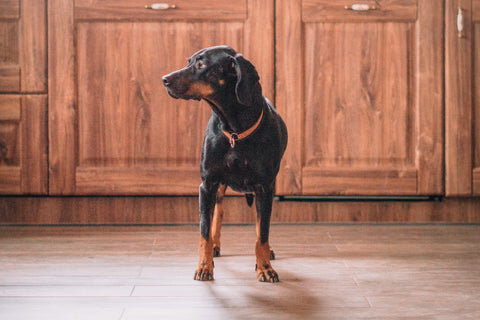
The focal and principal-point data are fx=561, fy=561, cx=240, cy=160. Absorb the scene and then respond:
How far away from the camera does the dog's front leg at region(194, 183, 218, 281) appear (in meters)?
1.55

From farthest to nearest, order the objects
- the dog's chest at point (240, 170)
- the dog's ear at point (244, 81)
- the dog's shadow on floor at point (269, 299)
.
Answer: the dog's chest at point (240, 170)
the dog's ear at point (244, 81)
the dog's shadow on floor at point (269, 299)

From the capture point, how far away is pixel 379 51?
238 cm

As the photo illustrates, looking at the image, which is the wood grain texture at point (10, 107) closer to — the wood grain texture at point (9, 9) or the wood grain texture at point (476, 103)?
the wood grain texture at point (9, 9)

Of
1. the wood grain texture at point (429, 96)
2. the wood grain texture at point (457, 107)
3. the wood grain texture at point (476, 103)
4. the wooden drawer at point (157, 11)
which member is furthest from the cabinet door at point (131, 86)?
the wood grain texture at point (476, 103)

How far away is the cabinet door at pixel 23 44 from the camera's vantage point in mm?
2359

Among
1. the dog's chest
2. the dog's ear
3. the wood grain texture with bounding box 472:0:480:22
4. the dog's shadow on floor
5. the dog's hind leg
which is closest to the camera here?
the dog's shadow on floor

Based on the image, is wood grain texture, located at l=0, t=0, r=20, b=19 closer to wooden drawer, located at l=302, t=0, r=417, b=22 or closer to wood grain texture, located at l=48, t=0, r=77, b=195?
wood grain texture, located at l=48, t=0, r=77, b=195

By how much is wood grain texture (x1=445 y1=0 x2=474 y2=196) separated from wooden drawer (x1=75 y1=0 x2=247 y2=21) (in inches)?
34.7

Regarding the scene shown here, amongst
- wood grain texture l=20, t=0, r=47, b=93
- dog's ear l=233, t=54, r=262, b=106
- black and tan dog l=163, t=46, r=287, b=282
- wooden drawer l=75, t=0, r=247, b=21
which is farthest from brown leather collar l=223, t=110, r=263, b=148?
wood grain texture l=20, t=0, r=47, b=93

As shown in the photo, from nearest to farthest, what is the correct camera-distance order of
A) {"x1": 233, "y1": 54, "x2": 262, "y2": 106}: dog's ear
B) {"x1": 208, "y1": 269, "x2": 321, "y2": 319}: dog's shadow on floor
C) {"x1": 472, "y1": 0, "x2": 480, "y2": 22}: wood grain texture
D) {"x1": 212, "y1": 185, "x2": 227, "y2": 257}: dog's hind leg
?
{"x1": 208, "y1": 269, "x2": 321, "y2": 319}: dog's shadow on floor, {"x1": 233, "y1": 54, "x2": 262, "y2": 106}: dog's ear, {"x1": 212, "y1": 185, "x2": 227, "y2": 257}: dog's hind leg, {"x1": 472, "y1": 0, "x2": 480, "y2": 22}: wood grain texture

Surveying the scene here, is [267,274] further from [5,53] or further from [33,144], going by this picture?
[5,53]

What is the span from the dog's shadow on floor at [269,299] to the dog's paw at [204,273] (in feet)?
0.10


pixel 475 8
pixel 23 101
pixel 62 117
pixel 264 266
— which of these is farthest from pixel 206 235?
pixel 475 8

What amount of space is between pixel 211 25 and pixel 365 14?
2.14ft
